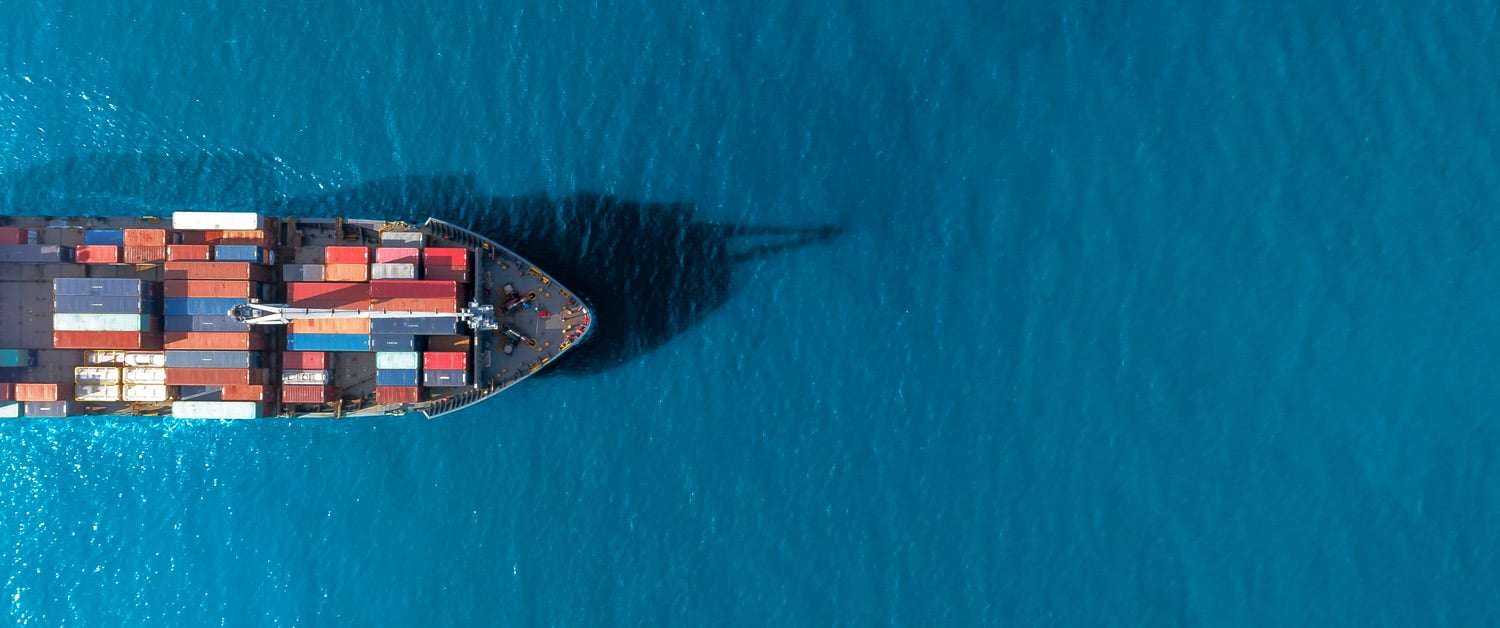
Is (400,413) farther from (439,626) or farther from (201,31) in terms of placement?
(201,31)

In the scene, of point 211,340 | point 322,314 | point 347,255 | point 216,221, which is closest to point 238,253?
point 216,221

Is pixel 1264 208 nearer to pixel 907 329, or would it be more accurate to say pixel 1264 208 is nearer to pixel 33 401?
pixel 907 329

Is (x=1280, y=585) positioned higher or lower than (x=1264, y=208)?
lower

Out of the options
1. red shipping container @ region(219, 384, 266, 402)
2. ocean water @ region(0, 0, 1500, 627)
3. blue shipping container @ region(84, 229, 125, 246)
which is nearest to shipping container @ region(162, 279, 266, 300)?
blue shipping container @ region(84, 229, 125, 246)

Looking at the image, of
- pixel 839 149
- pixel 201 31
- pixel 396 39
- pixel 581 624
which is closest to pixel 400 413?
pixel 581 624

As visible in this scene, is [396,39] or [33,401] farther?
[396,39]

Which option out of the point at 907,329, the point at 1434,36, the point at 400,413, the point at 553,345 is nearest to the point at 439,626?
the point at 400,413

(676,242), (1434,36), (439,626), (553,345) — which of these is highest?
(1434,36)
